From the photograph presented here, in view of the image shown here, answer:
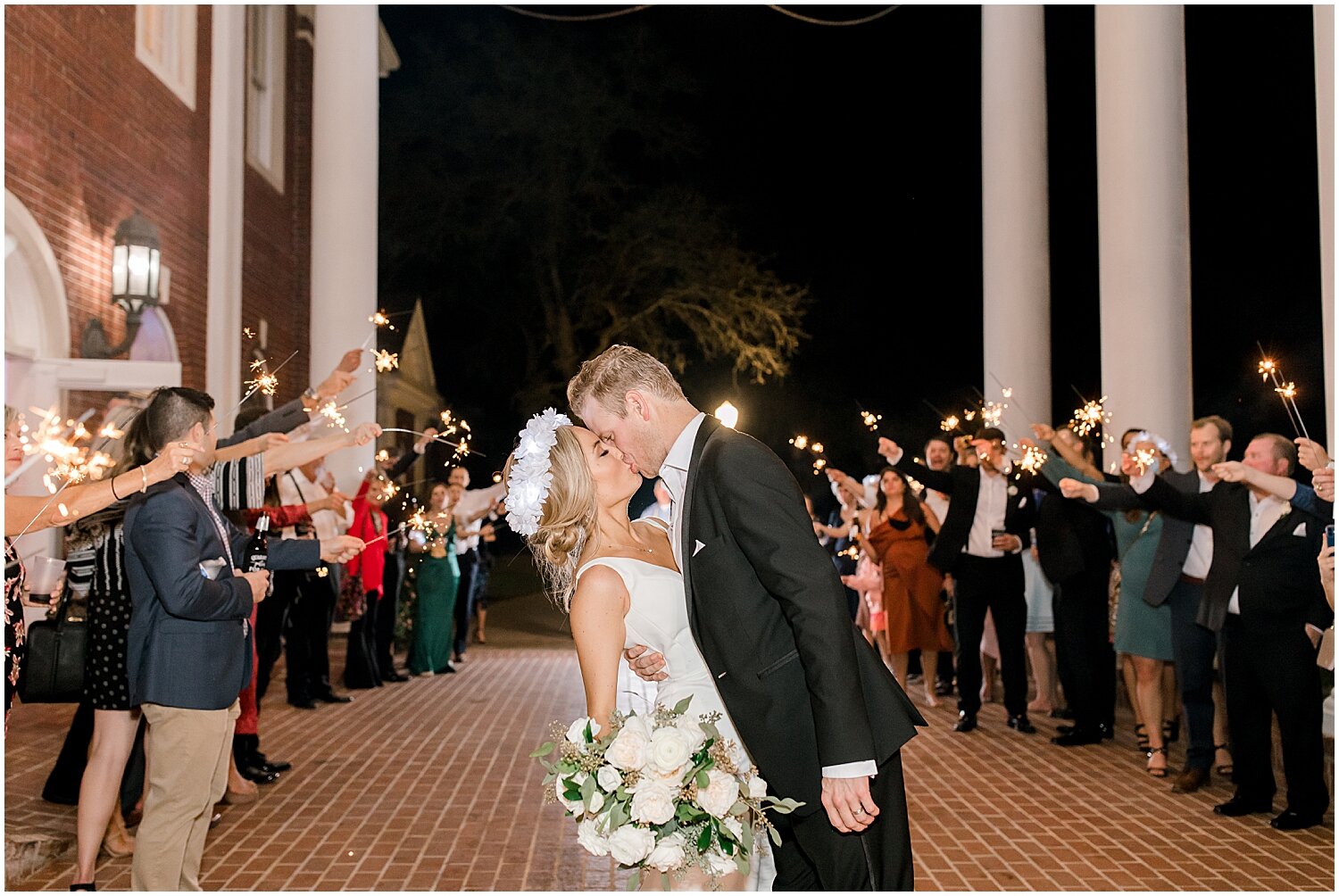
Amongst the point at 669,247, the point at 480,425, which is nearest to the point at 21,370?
the point at 669,247

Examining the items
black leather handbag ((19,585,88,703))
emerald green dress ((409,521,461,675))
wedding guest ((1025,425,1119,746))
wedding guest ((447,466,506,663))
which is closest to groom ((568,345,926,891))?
black leather handbag ((19,585,88,703))

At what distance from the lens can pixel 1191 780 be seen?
6.89 meters

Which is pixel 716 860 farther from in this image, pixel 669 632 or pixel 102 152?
pixel 102 152

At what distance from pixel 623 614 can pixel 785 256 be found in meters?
27.7

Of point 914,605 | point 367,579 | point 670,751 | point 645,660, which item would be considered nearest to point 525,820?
point 645,660

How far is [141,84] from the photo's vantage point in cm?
1159

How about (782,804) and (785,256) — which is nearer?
(782,804)

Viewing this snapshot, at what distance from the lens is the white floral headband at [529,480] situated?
10.7ft

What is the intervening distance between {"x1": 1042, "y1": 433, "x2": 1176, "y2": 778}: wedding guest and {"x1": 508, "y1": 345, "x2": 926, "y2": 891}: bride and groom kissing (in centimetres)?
499

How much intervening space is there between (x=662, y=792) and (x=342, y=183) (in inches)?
453

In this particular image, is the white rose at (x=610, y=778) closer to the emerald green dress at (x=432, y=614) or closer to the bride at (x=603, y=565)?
the bride at (x=603, y=565)

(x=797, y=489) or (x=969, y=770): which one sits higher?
(x=797, y=489)

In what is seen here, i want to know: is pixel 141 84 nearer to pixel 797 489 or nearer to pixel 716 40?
pixel 797 489

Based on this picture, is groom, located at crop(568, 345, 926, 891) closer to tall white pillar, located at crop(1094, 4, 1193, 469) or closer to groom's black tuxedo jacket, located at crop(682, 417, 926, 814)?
groom's black tuxedo jacket, located at crop(682, 417, 926, 814)
